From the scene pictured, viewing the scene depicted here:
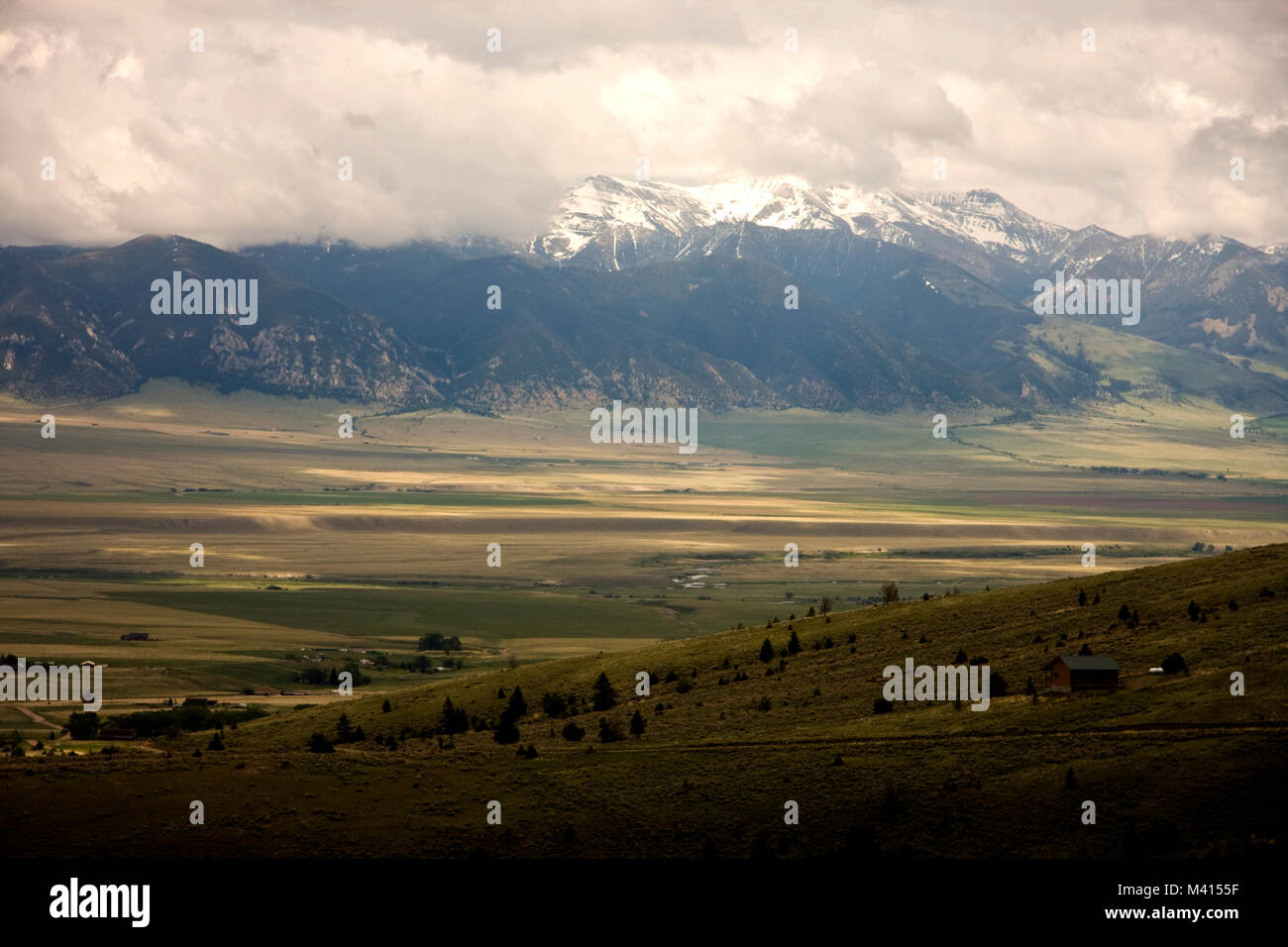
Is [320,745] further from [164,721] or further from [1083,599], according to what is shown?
[1083,599]

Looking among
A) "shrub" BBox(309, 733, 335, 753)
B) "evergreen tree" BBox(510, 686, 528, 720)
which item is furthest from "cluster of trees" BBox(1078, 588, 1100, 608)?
"shrub" BBox(309, 733, 335, 753)

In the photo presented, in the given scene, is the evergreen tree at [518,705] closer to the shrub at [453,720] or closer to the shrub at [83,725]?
the shrub at [453,720]

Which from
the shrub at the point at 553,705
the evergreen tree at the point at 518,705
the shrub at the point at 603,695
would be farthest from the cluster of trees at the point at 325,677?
the shrub at the point at 603,695

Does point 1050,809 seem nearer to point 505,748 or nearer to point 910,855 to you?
point 910,855

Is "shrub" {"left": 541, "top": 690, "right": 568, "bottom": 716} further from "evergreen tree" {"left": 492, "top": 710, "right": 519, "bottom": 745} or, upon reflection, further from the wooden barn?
the wooden barn

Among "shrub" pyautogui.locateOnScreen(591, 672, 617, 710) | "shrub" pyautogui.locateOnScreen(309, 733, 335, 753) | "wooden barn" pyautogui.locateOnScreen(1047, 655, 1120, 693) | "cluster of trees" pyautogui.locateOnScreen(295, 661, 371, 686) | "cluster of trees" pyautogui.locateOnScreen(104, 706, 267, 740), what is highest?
"wooden barn" pyautogui.locateOnScreen(1047, 655, 1120, 693)
